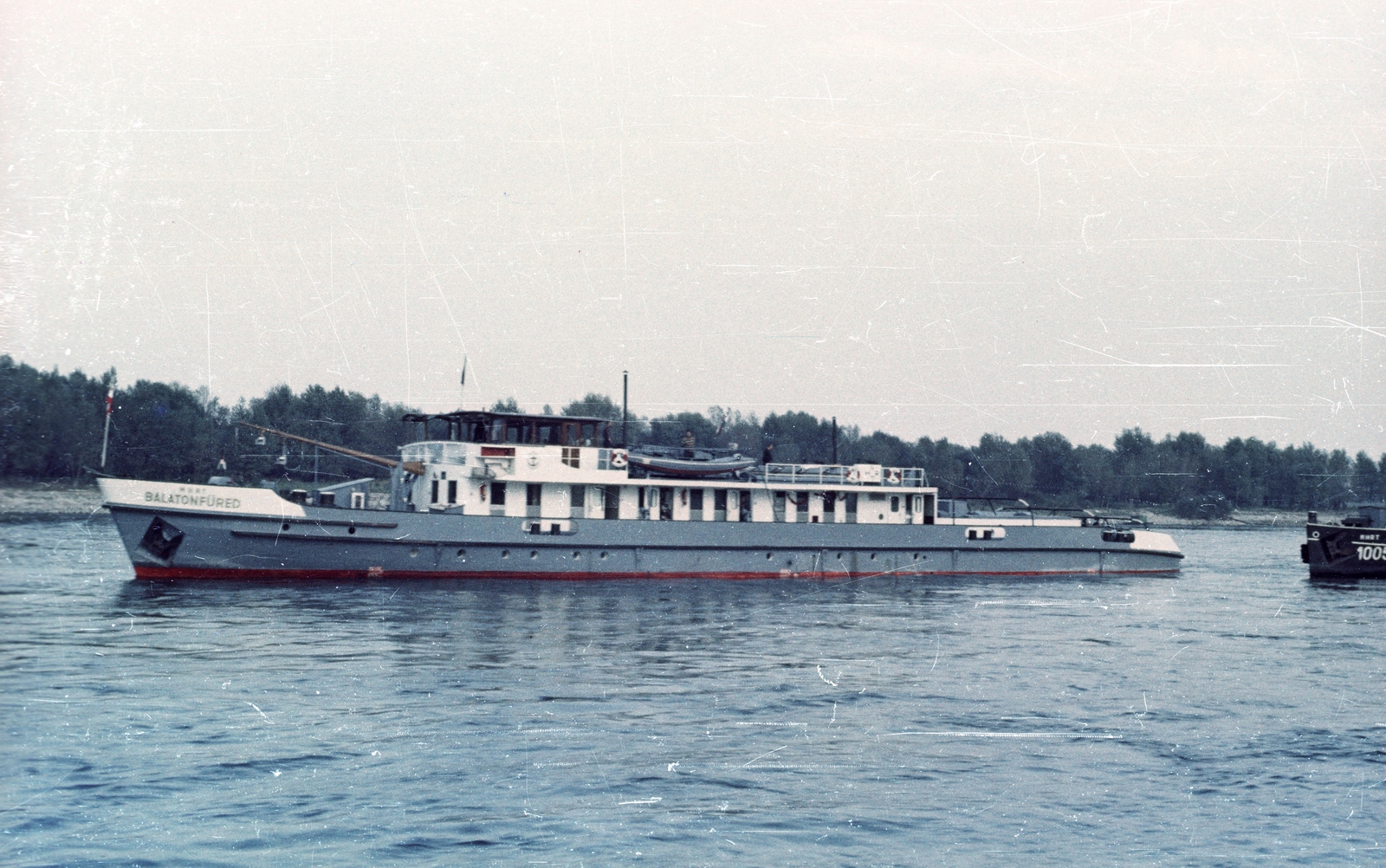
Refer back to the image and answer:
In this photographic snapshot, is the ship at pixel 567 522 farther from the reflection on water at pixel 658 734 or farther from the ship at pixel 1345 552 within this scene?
the ship at pixel 1345 552

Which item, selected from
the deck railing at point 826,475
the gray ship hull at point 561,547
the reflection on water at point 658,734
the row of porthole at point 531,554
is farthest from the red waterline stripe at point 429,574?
the deck railing at point 826,475

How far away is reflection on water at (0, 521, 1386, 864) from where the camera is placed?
1380 centimetres

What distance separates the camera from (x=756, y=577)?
149 feet

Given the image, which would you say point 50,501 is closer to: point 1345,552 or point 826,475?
point 826,475

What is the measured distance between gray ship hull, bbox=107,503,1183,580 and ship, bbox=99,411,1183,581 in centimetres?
6

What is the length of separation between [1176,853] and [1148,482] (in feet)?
447

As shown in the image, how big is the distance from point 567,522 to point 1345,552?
130ft

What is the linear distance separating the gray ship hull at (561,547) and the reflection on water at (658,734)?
333 cm

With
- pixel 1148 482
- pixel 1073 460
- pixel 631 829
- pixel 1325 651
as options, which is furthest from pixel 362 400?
pixel 631 829

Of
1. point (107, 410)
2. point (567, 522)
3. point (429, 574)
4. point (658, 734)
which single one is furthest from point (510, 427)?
point (658, 734)

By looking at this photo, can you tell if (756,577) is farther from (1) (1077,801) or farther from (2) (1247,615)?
(1) (1077,801)

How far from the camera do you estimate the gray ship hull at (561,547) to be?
38.1 metres

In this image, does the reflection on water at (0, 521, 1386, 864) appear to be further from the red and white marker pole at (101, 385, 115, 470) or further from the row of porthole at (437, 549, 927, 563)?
the row of porthole at (437, 549, 927, 563)

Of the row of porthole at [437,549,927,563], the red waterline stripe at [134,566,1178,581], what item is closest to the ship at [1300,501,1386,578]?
the red waterline stripe at [134,566,1178,581]
